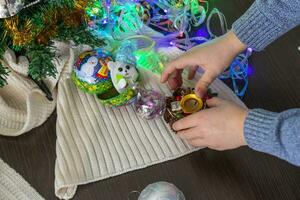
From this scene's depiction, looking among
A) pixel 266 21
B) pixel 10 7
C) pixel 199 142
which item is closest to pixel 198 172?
pixel 199 142

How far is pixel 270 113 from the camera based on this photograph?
620 millimetres

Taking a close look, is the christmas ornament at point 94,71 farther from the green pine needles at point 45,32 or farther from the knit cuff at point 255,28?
the knit cuff at point 255,28

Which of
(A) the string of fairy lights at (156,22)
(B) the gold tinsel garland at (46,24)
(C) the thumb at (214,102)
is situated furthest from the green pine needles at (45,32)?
(C) the thumb at (214,102)

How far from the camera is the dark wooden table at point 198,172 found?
2.33ft

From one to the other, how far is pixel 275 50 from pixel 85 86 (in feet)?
1.25

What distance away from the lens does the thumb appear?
0.69 m

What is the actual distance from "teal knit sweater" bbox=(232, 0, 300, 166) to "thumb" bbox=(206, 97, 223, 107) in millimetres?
69

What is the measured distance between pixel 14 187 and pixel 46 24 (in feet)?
0.92

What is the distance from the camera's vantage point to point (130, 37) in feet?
2.83

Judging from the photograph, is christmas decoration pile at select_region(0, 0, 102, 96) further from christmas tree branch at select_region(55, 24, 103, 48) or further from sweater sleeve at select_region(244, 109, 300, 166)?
sweater sleeve at select_region(244, 109, 300, 166)

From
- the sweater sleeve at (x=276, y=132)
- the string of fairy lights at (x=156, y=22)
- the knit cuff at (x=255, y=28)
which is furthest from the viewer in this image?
the string of fairy lights at (x=156, y=22)

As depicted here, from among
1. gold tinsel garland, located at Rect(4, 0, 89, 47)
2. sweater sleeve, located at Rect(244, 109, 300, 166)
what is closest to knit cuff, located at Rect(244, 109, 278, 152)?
sweater sleeve, located at Rect(244, 109, 300, 166)

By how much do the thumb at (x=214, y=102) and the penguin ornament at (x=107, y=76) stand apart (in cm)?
14

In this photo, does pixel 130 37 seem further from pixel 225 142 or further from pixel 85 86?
pixel 225 142
